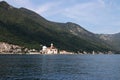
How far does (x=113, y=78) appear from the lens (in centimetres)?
10356

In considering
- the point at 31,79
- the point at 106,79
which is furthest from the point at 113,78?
the point at 31,79

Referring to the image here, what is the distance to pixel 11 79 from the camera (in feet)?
321

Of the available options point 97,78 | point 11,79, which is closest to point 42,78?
point 11,79

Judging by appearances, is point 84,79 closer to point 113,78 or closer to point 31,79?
point 113,78

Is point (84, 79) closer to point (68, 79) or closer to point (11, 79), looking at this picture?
point (68, 79)

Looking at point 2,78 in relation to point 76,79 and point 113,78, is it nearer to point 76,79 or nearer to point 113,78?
point 76,79

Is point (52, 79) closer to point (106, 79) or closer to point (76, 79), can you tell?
point (76, 79)

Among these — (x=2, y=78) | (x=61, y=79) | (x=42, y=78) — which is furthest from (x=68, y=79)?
(x=2, y=78)

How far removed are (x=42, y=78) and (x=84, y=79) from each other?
14094mm

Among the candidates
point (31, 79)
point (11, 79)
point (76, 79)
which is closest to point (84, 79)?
point (76, 79)

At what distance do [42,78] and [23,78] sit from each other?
637cm

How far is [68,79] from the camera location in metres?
100

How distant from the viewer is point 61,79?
99562 mm

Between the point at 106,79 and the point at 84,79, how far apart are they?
730 cm
